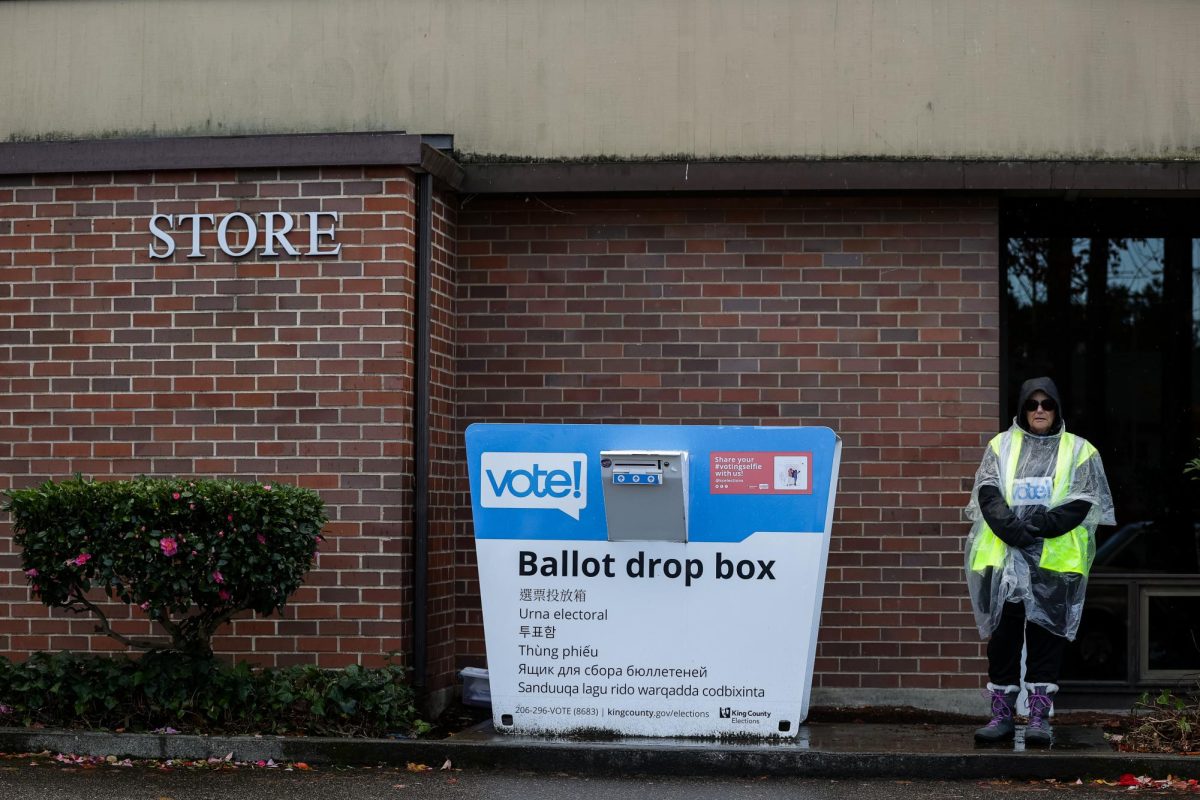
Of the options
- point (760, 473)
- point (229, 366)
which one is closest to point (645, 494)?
point (760, 473)

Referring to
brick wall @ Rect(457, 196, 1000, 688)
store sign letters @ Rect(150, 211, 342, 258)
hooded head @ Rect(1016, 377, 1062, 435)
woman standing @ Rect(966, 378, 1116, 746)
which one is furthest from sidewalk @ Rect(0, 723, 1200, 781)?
store sign letters @ Rect(150, 211, 342, 258)

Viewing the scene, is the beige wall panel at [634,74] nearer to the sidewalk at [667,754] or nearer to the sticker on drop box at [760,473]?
the sticker on drop box at [760,473]

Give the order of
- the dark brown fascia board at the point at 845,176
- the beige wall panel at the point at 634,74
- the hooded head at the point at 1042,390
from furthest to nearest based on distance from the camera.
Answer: the beige wall panel at the point at 634,74
the dark brown fascia board at the point at 845,176
the hooded head at the point at 1042,390

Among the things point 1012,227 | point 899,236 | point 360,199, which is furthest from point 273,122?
point 1012,227

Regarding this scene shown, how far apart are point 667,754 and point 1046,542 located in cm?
222

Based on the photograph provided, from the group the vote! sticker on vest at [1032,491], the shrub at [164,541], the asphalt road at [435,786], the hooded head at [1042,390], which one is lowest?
the asphalt road at [435,786]

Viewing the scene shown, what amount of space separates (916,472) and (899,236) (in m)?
1.43

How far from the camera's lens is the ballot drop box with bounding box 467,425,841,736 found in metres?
8.01

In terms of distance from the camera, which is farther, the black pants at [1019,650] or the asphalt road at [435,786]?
the black pants at [1019,650]

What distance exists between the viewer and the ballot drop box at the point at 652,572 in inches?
315

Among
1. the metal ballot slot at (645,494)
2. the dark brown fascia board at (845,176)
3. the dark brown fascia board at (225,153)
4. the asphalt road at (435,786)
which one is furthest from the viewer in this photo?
the dark brown fascia board at (845,176)

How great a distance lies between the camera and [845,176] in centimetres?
950

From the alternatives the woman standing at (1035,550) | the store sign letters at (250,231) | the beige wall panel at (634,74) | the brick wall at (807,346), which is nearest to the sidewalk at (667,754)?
the woman standing at (1035,550)

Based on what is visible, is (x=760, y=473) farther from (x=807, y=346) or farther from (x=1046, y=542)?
(x=807, y=346)
